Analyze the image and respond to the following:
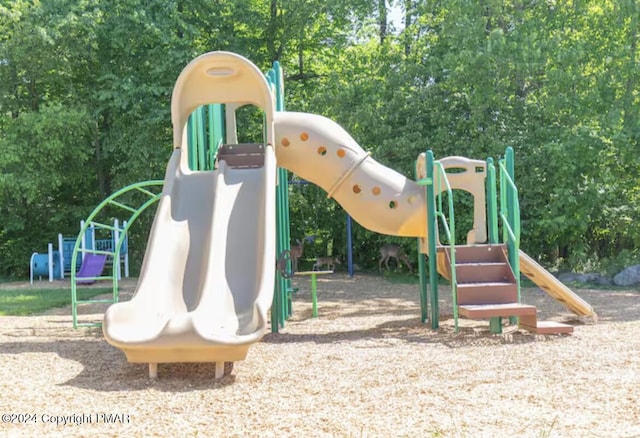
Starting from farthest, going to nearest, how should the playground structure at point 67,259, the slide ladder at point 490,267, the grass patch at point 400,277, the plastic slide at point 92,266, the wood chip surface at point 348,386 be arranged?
the grass patch at point 400,277, the playground structure at point 67,259, the plastic slide at point 92,266, the slide ladder at point 490,267, the wood chip surface at point 348,386

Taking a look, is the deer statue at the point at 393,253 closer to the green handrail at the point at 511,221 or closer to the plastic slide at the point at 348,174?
the green handrail at the point at 511,221

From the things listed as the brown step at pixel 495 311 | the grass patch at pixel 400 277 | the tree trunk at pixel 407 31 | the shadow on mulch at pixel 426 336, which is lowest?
the shadow on mulch at pixel 426 336

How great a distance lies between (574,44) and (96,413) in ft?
42.0

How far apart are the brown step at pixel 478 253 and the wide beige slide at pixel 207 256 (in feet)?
8.66

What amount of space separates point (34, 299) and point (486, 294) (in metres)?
8.85

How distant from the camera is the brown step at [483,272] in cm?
797

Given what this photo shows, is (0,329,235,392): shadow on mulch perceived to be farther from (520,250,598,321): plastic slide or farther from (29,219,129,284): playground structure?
(29,219,129,284): playground structure

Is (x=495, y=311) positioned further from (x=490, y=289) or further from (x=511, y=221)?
(x=511, y=221)

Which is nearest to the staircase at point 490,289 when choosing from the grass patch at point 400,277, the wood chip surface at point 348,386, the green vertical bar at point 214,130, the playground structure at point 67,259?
the wood chip surface at point 348,386

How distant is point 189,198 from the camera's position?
7422 millimetres

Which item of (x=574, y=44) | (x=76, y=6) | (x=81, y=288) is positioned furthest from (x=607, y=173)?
(x=76, y=6)

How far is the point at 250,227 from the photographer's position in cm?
700

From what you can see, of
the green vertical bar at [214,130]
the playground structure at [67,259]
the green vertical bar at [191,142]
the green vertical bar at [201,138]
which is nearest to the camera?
the green vertical bar at [191,142]

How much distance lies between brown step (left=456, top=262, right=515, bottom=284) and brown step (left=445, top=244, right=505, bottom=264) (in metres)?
0.24
